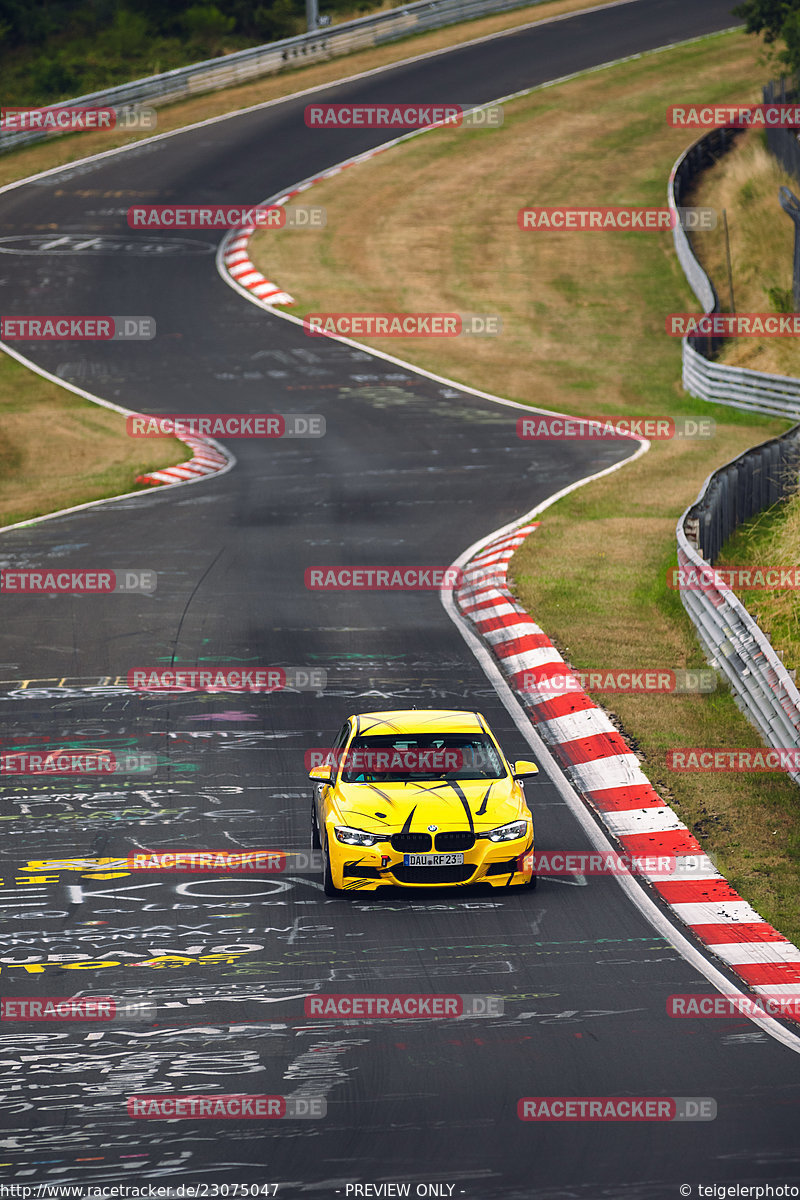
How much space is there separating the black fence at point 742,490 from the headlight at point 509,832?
989cm

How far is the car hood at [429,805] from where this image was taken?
1219cm

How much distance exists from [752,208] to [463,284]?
9612 mm

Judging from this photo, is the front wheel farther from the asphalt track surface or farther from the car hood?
A: the car hood

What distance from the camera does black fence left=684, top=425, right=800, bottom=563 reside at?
22078mm

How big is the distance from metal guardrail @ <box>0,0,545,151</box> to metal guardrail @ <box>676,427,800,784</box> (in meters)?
39.4

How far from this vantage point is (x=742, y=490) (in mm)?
24859

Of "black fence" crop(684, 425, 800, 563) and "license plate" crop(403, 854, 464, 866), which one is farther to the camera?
"black fence" crop(684, 425, 800, 563)

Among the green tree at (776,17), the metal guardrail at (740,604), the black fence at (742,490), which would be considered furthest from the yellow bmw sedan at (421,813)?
the green tree at (776,17)

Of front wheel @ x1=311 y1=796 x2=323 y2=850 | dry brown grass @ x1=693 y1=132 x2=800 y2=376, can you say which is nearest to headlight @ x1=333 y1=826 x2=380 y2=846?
front wheel @ x1=311 y1=796 x2=323 y2=850

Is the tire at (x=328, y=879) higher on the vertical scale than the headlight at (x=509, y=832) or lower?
lower

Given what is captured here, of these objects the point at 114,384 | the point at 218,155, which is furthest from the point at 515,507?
the point at 218,155

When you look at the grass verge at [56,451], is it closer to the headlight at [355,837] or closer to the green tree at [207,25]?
the headlight at [355,837]

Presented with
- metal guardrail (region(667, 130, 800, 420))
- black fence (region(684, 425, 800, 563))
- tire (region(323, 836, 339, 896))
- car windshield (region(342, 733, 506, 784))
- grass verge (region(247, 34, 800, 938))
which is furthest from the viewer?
metal guardrail (region(667, 130, 800, 420))

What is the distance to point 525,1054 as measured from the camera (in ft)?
30.7
